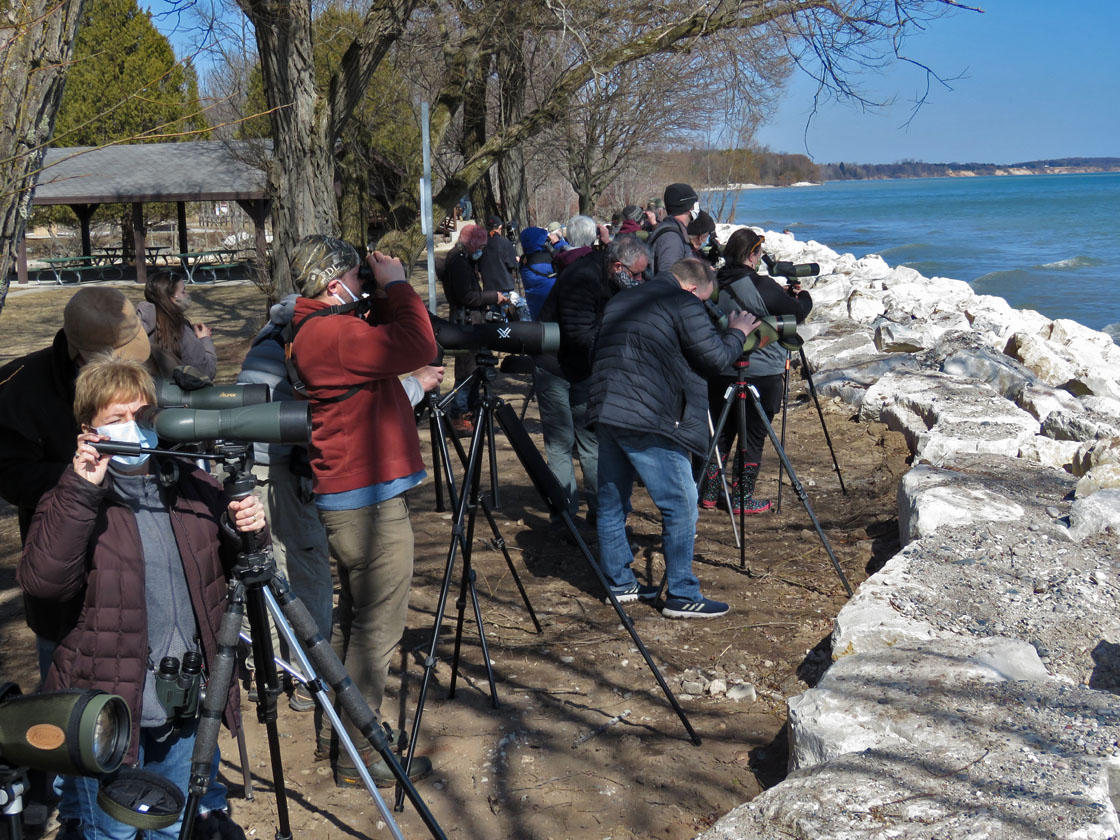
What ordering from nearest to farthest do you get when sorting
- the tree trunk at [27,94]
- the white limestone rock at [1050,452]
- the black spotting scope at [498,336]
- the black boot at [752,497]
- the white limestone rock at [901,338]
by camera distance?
the tree trunk at [27,94] < the black spotting scope at [498,336] < the black boot at [752,497] < the white limestone rock at [1050,452] < the white limestone rock at [901,338]

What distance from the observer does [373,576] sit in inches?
134

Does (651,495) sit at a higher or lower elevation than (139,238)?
lower

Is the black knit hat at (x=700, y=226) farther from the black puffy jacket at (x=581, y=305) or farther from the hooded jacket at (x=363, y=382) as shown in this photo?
the hooded jacket at (x=363, y=382)

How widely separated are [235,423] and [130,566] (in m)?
0.47

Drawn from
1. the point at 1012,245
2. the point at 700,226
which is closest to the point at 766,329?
the point at 700,226

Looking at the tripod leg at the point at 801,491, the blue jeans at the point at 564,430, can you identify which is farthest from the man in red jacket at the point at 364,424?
the blue jeans at the point at 564,430

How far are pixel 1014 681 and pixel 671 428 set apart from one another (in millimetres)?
1935

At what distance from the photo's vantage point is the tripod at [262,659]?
7.85ft

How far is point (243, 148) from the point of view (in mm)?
22109

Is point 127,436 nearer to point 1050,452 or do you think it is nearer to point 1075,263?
point 1050,452

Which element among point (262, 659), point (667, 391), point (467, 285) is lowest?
point (262, 659)

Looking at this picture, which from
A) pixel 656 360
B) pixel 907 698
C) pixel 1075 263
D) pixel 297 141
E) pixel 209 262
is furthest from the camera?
pixel 1075 263

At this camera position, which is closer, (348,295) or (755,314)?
(348,295)

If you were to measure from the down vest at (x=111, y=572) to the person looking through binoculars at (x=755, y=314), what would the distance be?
3658mm
